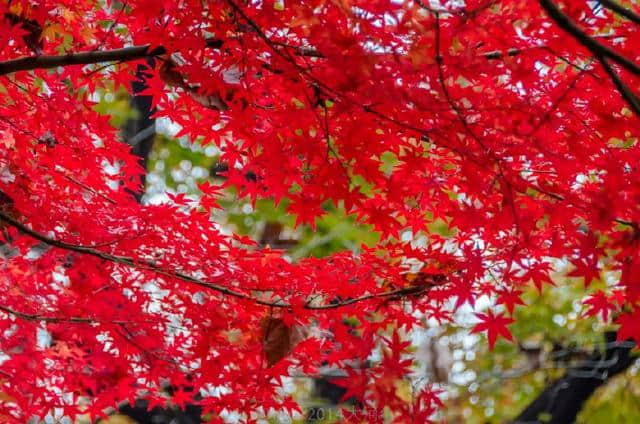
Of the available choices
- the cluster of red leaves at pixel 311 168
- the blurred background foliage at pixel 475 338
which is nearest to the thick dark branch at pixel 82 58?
the cluster of red leaves at pixel 311 168

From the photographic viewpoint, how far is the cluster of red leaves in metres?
2.36

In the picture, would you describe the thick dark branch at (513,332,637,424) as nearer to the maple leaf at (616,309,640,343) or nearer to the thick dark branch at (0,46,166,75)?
the maple leaf at (616,309,640,343)

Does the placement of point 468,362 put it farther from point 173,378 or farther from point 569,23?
point 569,23

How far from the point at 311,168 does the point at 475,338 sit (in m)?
5.10

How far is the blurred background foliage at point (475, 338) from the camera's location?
20.6ft

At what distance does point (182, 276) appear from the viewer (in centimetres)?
293

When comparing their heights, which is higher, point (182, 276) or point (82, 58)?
point (82, 58)

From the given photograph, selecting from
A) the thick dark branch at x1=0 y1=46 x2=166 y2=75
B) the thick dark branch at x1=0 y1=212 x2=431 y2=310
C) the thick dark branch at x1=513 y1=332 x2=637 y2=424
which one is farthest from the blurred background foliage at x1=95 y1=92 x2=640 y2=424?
the thick dark branch at x1=0 y1=46 x2=166 y2=75

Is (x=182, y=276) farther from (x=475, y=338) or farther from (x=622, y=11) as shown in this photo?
(x=475, y=338)

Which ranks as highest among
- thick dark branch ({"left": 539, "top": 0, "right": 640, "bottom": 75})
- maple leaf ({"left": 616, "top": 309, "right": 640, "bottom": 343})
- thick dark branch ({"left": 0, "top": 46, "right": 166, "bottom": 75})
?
thick dark branch ({"left": 0, "top": 46, "right": 166, "bottom": 75})

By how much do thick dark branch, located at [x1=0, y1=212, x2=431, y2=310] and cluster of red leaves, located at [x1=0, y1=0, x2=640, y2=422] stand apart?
15 millimetres

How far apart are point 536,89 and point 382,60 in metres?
0.83

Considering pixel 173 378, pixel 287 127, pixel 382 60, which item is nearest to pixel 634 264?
pixel 382 60

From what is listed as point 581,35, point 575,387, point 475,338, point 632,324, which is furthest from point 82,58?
point 475,338
